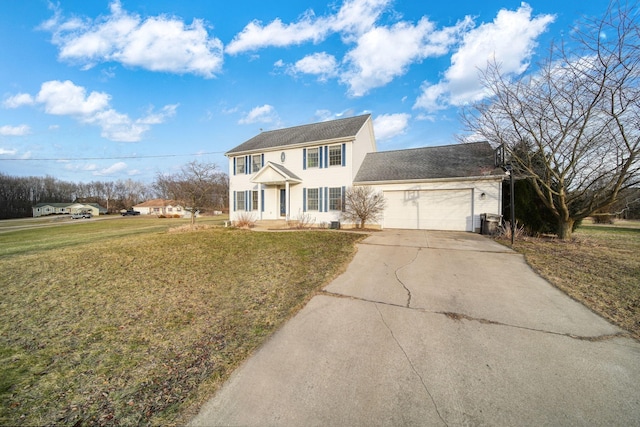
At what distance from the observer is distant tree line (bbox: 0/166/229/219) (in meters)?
57.8

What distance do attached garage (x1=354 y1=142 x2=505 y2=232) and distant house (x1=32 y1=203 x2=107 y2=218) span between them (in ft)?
271

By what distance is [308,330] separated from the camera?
10.8 feet

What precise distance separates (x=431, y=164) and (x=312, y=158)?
7.15 meters

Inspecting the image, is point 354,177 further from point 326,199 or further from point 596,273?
point 596,273

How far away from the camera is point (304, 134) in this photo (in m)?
16.9

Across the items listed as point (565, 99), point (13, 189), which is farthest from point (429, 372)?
point (13, 189)

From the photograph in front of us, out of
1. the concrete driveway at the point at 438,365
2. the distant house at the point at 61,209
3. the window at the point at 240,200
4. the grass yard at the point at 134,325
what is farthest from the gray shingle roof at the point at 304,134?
the distant house at the point at 61,209

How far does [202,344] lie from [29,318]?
326cm

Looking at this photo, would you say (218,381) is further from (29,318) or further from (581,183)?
(581,183)

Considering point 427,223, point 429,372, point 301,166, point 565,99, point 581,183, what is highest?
point 565,99

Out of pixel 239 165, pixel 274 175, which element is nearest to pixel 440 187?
pixel 274 175

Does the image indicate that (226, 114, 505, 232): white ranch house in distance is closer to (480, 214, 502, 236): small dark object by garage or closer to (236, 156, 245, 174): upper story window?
(236, 156, 245, 174): upper story window

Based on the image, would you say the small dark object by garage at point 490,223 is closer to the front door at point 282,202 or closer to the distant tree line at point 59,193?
the front door at point 282,202

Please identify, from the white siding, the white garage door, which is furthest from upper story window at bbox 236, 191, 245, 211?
the white garage door
